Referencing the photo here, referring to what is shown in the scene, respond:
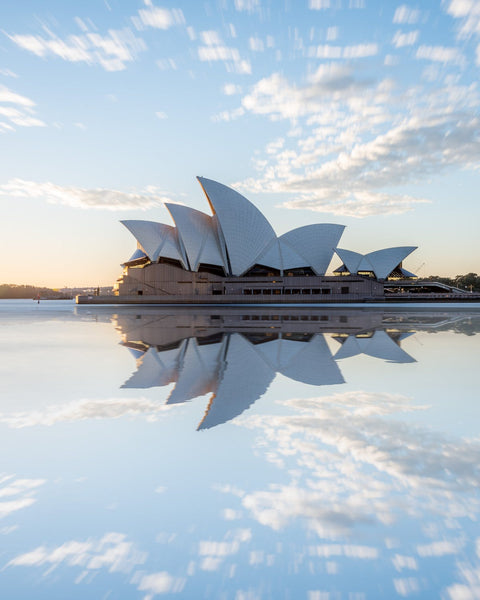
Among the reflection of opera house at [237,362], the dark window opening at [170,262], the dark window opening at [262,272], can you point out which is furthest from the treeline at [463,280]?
the reflection of opera house at [237,362]

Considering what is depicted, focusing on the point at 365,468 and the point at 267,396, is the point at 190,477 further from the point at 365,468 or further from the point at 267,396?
the point at 267,396

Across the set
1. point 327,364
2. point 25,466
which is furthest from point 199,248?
point 25,466

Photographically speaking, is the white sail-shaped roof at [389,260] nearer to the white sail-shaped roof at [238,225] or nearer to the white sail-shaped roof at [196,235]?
the white sail-shaped roof at [238,225]

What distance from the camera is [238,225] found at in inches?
2293

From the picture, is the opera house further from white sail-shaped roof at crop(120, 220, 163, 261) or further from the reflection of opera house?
the reflection of opera house

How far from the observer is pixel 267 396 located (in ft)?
16.5

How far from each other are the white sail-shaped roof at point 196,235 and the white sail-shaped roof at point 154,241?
5.63 feet

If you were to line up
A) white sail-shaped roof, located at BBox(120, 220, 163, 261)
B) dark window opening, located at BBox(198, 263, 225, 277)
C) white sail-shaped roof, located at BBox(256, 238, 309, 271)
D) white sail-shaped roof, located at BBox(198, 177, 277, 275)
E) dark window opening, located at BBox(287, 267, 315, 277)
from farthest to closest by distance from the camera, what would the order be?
1. dark window opening, located at BBox(287, 267, 315, 277)
2. white sail-shaped roof, located at BBox(256, 238, 309, 271)
3. dark window opening, located at BBox(198, 263, 225, 277)
4. white sail-shaped roof, located at BBox(120, 220, 163, 261)
5. white sail-shaped roof, located at BBox(198, 177, 277, 275)

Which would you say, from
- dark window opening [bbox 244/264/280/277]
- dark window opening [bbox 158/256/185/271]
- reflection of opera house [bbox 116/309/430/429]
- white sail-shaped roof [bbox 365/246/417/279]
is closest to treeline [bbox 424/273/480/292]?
white sail-shaped roof [bbox 365/246/417/279]

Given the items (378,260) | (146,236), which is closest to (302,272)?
(378,260)

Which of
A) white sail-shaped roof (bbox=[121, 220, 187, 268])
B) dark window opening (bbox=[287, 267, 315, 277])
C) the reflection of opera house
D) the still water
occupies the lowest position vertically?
the reflection of opera house

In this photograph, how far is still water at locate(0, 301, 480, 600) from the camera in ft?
5.98

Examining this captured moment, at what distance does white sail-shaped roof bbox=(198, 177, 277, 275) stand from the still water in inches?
2061

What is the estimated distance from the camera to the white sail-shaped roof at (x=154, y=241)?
58.9 m
